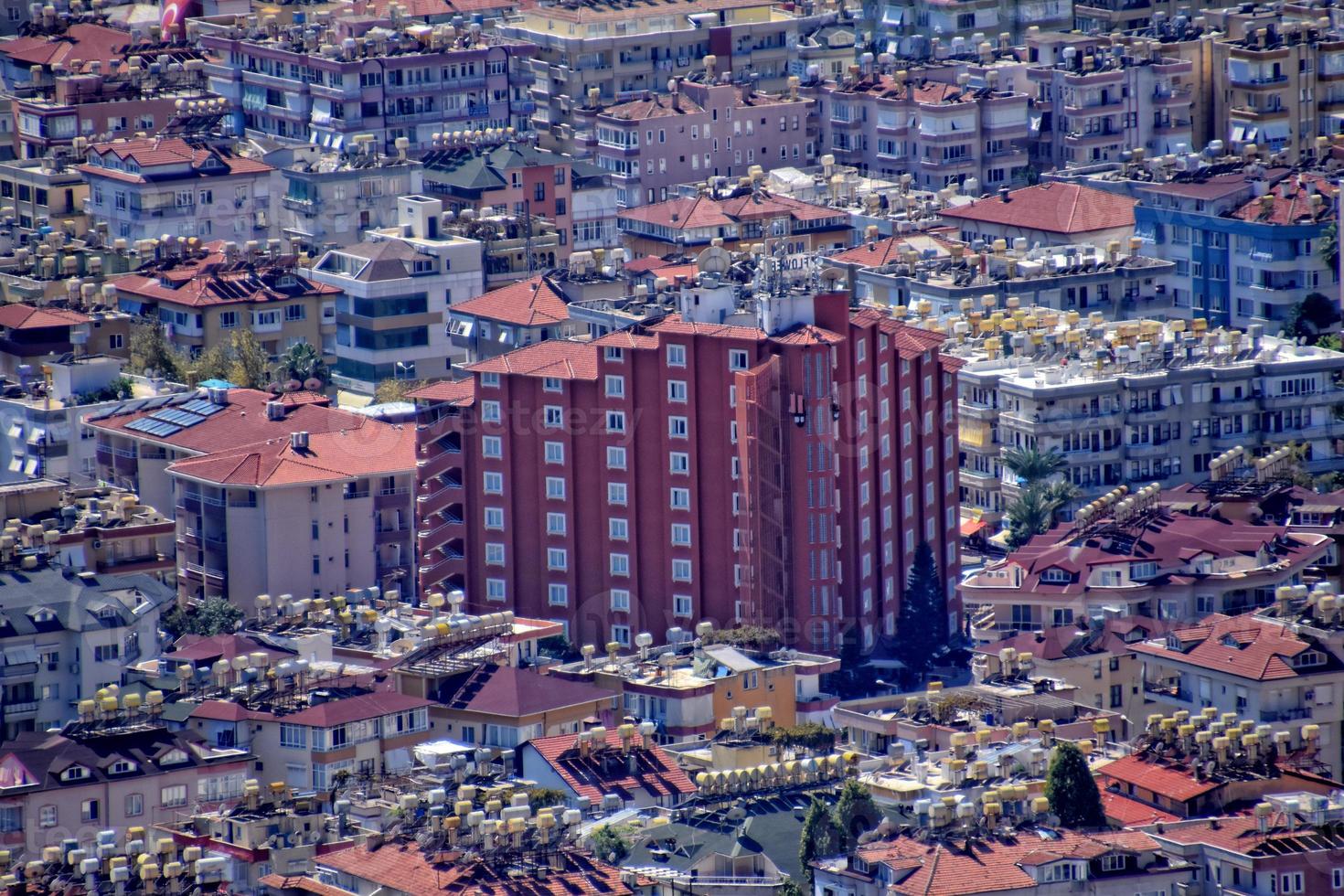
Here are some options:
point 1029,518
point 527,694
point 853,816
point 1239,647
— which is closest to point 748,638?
point 527,694

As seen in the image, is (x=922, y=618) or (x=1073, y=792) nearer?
(x=1073, y=792)

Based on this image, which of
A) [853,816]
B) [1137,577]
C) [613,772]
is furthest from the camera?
[1137,577]

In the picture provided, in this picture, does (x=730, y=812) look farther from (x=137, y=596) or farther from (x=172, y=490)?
(x=172, y=490)

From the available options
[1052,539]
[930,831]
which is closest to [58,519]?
[1052,539]

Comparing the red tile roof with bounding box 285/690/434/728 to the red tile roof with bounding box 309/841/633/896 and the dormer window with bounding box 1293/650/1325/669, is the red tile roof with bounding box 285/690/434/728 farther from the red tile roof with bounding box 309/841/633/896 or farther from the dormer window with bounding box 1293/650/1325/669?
the dormer window with bounding box 1293/650/1325/669

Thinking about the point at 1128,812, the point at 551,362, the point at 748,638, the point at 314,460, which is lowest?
the point at 748,638

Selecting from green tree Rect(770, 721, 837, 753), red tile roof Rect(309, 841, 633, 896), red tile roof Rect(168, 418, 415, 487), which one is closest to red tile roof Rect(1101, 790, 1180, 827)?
green tree Rect(770, 721, 837, 753)

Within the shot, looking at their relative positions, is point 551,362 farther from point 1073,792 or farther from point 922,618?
point 1073,792
